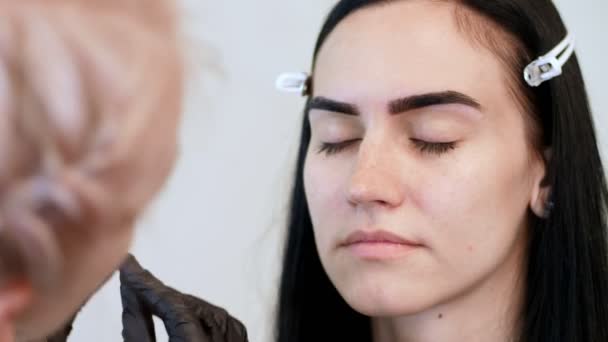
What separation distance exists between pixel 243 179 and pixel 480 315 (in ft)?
1.79

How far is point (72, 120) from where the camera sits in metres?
0.34

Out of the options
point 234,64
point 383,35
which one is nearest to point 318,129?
point 383,35

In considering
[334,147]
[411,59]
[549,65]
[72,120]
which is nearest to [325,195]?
[334,147]

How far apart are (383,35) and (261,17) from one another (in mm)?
513

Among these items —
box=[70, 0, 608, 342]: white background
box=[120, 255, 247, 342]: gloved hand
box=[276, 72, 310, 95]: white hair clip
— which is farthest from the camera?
box=[70, 0, 608, 342]: white background

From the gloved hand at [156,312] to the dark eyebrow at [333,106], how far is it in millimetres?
230

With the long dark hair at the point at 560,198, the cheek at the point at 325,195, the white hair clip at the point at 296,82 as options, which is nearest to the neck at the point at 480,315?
the long dark hair at the point at 560,198

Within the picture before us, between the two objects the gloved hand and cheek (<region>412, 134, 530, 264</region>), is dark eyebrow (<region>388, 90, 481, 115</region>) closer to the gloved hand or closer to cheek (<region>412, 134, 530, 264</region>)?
cheek (<region>412, 134, 530, 264</region>)

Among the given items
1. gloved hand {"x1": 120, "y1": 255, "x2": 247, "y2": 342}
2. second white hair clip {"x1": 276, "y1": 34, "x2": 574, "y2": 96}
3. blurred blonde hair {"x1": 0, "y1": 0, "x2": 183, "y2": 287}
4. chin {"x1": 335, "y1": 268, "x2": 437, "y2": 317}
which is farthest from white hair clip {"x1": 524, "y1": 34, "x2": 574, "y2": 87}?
blurred blonde hair {"x1": 0, "y1": 0, "x2": 183, "y2": 287}

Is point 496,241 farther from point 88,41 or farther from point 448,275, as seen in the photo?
point 88,41

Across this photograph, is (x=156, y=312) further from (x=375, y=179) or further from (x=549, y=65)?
(x=549, y=65)

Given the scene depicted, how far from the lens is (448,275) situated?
2.42 ft

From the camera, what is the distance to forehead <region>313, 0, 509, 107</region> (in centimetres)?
74

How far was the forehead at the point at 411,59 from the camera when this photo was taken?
2.43 feet
